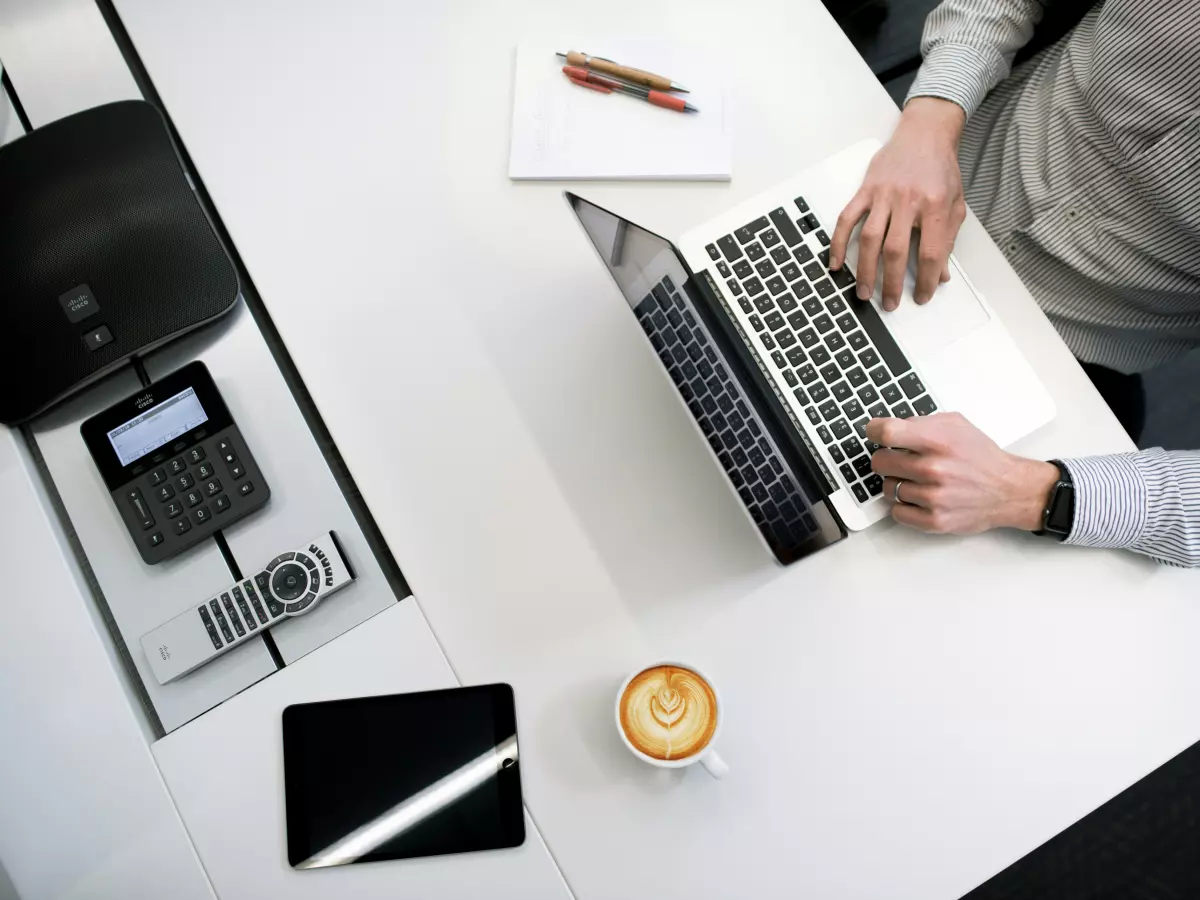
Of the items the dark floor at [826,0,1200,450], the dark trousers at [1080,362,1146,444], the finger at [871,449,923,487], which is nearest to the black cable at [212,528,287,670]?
the finger at [871,449,923,487]

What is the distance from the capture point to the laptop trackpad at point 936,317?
0.78 m

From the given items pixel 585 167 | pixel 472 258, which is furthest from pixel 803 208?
pixel 472 258

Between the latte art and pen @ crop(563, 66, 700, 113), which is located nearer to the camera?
the latte art

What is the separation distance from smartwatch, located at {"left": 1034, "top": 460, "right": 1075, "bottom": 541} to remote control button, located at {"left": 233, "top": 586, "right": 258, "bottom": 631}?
0.75m

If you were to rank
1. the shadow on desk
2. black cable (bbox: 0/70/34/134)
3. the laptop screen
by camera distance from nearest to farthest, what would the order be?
the laptop screen → the shadow on desk → black cable (bbox: 0/70/34/134)

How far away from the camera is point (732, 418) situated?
72 cm

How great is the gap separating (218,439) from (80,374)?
16 cm

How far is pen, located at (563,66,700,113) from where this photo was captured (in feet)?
2.86

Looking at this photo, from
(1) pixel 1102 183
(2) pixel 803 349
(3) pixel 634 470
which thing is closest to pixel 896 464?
(2) pixel 803 349

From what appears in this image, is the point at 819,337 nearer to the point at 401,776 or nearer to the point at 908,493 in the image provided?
the point at 908,493

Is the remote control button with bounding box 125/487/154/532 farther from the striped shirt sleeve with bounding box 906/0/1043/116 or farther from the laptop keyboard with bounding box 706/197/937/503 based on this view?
the striped shirt sleeve with bounding box 906/0/1043/116

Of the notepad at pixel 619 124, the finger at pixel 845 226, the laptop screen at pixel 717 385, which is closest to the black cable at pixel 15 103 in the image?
the notepad at pixel 619 124

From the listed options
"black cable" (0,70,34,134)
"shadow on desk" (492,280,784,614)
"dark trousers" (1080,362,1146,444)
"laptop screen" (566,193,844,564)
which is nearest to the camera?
"laptop screen" (566,193,844,564)

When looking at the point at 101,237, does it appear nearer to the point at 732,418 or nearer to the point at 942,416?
the point at 732,418
